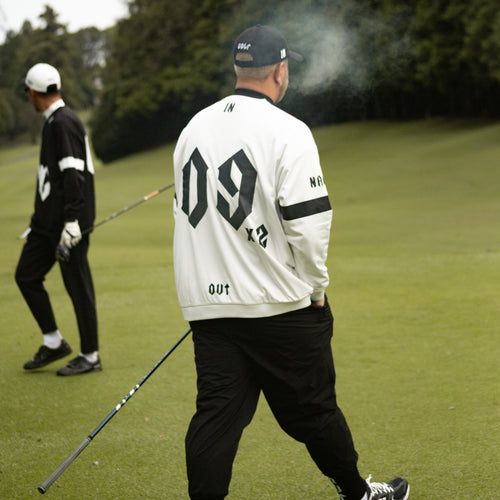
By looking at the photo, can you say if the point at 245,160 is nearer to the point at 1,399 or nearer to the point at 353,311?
the point at 1,399

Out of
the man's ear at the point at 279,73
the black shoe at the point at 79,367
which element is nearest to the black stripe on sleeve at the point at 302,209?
the man's ear at the point at 279,73

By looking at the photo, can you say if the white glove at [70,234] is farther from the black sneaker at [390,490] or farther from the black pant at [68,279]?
the black sneaker at [390,490]

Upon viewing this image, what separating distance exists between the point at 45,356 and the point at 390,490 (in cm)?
319

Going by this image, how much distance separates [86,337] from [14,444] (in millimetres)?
1278

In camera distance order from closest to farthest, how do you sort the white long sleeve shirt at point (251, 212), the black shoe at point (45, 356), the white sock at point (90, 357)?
the white long sleeve shirt at point (251, 212) → the white sock at point (90, 357) → the black shoe at point (45, 356)

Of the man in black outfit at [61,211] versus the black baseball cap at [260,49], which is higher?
the black baseball cap at [260,49]

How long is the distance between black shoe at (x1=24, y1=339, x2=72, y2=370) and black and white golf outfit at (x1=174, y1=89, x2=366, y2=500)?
2977mm

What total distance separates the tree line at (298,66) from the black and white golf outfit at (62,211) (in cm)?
181

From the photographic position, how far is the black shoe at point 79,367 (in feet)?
17.1

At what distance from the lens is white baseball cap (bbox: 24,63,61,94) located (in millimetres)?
4977

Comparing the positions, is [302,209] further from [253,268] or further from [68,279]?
[68,279]

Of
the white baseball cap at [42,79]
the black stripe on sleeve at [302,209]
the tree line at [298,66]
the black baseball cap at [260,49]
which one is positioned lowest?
the tree line at [298,66]

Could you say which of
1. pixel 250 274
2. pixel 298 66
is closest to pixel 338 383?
pixel 250 274

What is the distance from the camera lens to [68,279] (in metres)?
5.16
